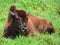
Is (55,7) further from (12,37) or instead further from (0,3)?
(12,37)

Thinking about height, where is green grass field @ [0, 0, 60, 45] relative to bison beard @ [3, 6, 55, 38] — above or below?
below

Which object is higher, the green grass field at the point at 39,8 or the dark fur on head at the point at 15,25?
the dark fur on head at the point at 15,25

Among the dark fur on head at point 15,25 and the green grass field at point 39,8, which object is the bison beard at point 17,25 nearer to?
the dark fur on head at point 15,25

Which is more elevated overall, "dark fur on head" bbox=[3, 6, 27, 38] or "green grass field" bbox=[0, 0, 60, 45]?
"dark fur on head" bbox=[3, 6, 27, 38]

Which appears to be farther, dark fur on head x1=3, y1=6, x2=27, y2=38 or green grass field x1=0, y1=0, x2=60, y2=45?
green grass field x1=0, y1=0, x2=60, y2=45

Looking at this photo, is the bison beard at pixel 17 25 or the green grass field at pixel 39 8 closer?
the bison beard at pixel 17 25

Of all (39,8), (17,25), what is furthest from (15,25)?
(39,8)

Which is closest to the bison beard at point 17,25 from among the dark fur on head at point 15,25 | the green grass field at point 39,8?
the dark fur on head at point 15,25

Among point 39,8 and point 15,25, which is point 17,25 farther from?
point 39,8

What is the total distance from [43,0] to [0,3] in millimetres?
2222

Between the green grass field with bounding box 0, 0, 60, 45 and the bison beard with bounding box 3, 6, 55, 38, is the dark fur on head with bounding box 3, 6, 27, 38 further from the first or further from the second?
the green grass field with bounding box 0, 0, 60, 45

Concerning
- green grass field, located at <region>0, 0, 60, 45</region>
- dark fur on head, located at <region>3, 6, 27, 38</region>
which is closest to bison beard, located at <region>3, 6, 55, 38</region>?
dark fur on head, located at <region>3, 6, 27, 38</region>

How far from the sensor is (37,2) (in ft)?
48.6

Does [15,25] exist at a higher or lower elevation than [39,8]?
higher
